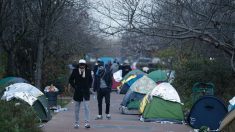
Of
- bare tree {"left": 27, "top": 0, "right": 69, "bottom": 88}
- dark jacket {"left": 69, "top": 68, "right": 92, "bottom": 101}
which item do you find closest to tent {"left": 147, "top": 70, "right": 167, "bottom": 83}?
bare tree {"left": 27, "top": 0, "right": 69, "bottom": 88}

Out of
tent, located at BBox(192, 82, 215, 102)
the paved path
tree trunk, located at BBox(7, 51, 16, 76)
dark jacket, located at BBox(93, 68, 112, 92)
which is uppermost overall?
tree trunk, located at BBox(7, 51, 16, 76)

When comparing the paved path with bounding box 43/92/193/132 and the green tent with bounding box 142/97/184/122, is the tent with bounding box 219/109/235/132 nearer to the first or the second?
the paved path with bounding box 43/92/193/132

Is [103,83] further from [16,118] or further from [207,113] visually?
[16,118]

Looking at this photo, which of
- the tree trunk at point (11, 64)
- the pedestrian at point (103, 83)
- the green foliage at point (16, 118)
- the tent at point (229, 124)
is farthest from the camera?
the tree trunk at point (11, 64)

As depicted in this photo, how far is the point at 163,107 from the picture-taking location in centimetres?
1752

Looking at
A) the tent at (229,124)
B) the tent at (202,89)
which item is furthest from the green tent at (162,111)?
the tent at (229,124)

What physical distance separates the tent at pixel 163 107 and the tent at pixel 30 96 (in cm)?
317

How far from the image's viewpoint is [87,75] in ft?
50.5

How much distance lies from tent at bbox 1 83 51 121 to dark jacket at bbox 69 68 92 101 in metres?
1.60

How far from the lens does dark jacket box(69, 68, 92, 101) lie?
15.2m

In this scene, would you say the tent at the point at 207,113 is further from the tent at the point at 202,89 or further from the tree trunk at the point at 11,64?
the tree trunk at the point at 11,64

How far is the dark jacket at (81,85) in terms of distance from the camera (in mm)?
15188

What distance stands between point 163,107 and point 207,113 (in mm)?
1864

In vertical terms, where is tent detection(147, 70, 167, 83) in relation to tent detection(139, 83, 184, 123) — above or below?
above
